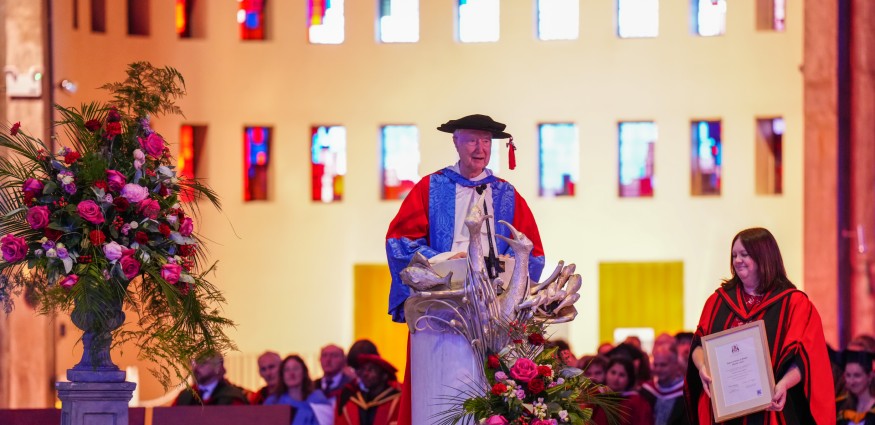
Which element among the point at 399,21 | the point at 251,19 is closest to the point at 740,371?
the point at 399,21

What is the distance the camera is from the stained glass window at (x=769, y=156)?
19.2 metres

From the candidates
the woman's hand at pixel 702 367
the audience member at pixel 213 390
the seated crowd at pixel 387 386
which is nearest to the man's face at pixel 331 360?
the seated crowd at pixel 387 386

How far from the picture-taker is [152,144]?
21.7 ft

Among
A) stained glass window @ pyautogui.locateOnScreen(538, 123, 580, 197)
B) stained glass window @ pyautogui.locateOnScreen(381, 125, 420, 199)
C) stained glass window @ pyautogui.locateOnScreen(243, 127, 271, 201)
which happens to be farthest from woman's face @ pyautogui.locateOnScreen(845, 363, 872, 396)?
stained glass window @ pyautogui.locateOnScreen(243, 127, 271, 201)

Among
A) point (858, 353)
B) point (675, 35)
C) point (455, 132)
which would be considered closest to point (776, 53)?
point (675, 35)

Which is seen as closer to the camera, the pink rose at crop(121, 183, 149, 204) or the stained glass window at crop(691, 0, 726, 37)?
the pink rose at crop(121, 183, 149, 204)

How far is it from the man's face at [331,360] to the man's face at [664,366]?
2.32 metres

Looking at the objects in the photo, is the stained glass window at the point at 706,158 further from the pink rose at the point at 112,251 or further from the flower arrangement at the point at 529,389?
the pink rose at the point at 112,251

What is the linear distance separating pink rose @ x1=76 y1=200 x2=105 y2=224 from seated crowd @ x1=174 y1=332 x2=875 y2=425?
11.7 ft

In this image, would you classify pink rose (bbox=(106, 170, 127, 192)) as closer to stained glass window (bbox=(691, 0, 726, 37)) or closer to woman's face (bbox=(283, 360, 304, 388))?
woman's face (bbox=(283, 360, 304, 388))

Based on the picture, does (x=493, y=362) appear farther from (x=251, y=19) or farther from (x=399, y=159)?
(x=251, y=19)

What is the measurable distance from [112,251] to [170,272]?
0.25 m

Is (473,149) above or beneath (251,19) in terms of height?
beneath

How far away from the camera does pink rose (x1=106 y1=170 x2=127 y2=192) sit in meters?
A: 6.48
